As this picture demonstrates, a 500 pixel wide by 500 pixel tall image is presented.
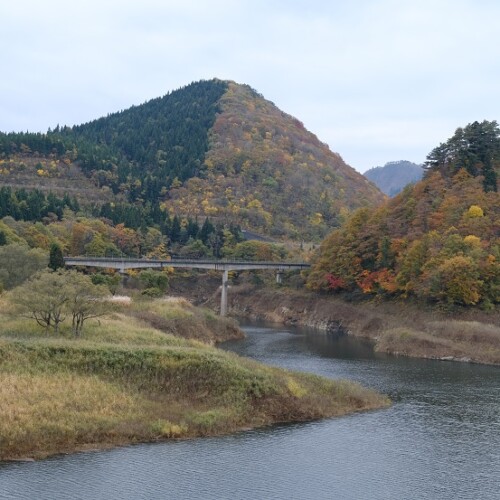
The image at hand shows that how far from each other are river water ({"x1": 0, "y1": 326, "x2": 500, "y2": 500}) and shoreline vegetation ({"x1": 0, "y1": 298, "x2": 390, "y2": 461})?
146cm

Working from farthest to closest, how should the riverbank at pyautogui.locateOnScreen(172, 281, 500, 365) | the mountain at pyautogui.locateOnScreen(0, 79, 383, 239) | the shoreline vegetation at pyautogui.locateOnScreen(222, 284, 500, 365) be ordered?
the mountain at pyautogui.locateOnScreen(0, 79, 383, 239) < the riverbank at pyautogui.locateOnScreen(172, 281, 500, 365) < the shoreline vegetation at pyautogui.locateOnScreen(222, 284, 500, 365)

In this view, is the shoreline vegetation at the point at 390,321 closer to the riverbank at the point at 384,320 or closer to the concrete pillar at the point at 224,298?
the riverbank at the point at 384,320

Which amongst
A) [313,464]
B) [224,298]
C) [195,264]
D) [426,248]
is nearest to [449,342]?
[426,248]

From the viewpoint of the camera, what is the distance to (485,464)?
1516 inches

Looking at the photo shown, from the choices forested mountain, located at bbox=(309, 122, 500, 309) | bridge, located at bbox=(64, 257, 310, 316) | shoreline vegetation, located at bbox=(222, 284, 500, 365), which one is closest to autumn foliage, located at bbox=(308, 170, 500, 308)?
forested mountain, located at bbox=(309, 122, 500, 309)

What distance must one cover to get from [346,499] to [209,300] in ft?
325

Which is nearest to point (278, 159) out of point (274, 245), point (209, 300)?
point (274, 245)

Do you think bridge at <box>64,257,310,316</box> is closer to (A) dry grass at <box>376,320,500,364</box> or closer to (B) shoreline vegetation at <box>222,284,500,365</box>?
(B) shoreline vegetation at <box>222,284,500,365</box>

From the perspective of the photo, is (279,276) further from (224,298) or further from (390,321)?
(390,321)

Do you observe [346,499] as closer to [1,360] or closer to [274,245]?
[1,360]

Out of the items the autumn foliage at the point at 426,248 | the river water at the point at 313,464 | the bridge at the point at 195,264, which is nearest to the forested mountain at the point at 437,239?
the autumn foliage at the point at 426,248

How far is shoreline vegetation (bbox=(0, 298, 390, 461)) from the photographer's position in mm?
38906

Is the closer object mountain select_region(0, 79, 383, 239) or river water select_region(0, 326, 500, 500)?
river water select_region(0, 326, 500, 500)

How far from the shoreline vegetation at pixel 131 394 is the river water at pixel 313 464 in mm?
1457
